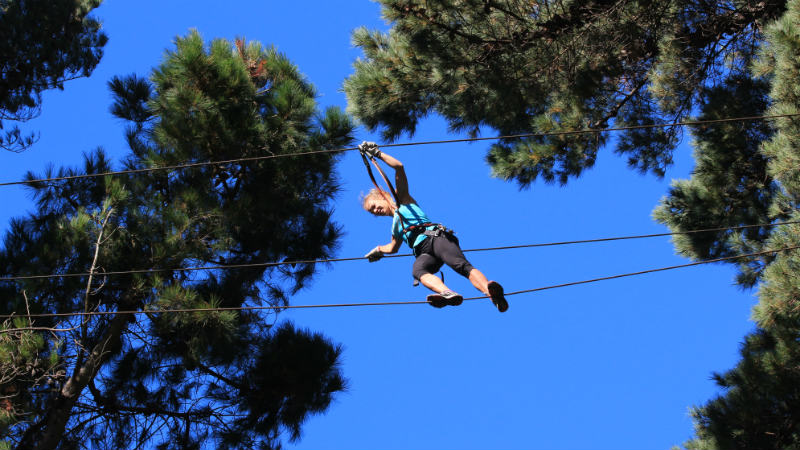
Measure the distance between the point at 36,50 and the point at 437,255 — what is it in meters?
6.56

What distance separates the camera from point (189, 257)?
671 cm

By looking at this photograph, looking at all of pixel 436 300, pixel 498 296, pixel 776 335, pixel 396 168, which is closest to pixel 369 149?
pixel 396 168

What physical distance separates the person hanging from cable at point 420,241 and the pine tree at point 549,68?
260cm

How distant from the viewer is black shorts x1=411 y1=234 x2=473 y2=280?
464 centimetres

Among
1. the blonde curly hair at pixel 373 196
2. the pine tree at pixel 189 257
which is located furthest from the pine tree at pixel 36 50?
the blonde curly hair at pixel 373 196

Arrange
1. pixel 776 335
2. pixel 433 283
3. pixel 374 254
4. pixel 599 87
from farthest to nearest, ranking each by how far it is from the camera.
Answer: pixel 599 87
pixel 776 335
pixel 374 254
pixel 433 283

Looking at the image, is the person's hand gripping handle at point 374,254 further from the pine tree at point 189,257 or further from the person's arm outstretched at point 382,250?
the pine tree at point 189,257

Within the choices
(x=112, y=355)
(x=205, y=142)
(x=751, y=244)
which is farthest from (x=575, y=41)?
(x=112, y=355)

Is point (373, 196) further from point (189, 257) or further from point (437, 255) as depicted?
point (189, 257)

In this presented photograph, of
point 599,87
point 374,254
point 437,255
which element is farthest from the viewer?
point 599,87

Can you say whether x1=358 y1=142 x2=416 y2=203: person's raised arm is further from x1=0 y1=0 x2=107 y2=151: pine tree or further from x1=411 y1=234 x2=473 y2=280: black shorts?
x1=0 y1=0 x2=107 y2=151: pine tree

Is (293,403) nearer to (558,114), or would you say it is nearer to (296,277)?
(296,277)

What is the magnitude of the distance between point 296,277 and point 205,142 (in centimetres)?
149

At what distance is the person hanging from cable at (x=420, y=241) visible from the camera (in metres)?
4.41
